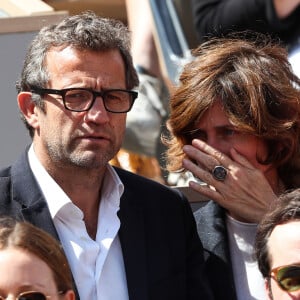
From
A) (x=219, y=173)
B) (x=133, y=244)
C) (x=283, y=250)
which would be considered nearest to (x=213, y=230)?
(x=219, y=173)

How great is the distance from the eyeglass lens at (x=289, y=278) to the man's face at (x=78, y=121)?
71 centimetres

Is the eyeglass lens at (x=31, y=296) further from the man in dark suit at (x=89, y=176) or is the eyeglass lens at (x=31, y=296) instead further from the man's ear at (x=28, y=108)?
the man's ear at (x=28, y=108)

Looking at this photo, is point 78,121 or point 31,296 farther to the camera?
point 78,121

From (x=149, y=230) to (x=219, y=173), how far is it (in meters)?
0.31

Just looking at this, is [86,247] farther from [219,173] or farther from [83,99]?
[219,173]

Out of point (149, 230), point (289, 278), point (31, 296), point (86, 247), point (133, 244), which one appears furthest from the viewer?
point (149, 230)

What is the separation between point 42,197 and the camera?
121 inches

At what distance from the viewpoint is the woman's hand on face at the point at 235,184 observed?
11.1ft

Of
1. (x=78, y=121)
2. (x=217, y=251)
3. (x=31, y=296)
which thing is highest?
(x=78, y=121)

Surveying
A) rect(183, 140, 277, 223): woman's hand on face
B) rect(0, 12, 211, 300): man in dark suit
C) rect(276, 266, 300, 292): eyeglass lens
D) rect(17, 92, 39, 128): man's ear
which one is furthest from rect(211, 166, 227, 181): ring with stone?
rect(276, 266, 300, 292): eyeglass lens

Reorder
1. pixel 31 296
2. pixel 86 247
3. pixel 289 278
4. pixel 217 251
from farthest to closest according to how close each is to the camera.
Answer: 1. pixel 217 251
2. pixel 86 247
3. pixel 289 278
4. pixel 31 296

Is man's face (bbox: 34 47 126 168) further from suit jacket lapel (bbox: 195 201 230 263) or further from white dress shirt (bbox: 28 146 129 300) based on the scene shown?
suit jacket lapel (bbox: 195 201 230 263)

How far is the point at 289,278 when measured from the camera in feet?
8.39

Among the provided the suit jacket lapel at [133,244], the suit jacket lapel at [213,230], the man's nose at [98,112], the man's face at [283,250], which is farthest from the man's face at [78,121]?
the man's face at [283,250]
